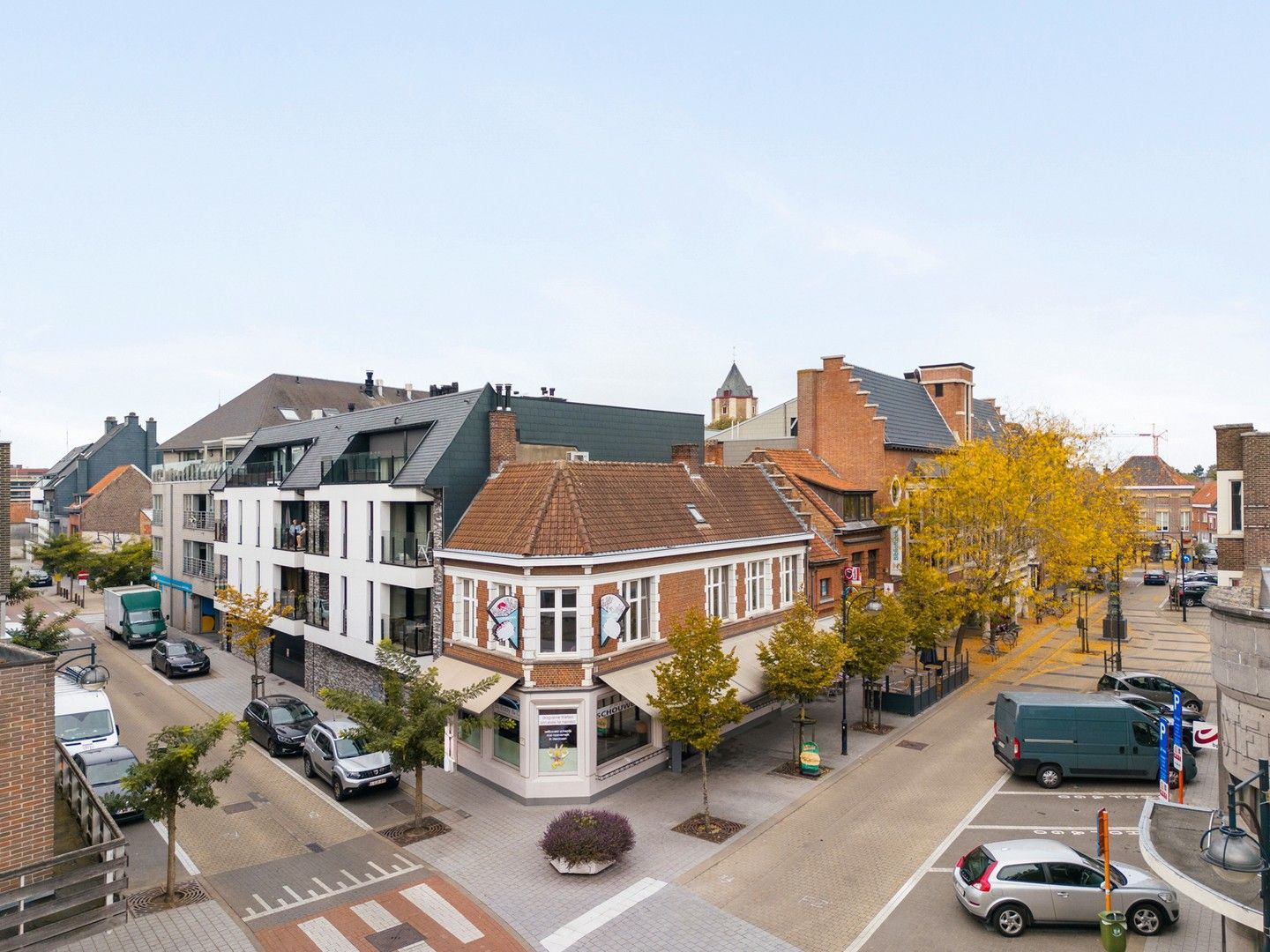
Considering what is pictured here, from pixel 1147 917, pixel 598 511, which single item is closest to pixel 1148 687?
pixel 1147 917

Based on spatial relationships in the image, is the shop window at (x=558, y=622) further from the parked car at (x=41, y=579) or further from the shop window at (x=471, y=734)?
the parked car at (x=41, y=579)

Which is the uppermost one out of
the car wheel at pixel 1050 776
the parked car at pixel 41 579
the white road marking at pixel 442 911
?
the car wheel at pixel 1050 776

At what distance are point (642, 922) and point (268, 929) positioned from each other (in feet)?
23.0

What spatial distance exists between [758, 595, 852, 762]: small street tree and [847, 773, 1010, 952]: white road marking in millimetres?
4863

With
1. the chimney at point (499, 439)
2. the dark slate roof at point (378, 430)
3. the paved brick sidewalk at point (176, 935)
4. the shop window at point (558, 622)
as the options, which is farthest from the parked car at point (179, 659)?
the shop window at point (558, 622)

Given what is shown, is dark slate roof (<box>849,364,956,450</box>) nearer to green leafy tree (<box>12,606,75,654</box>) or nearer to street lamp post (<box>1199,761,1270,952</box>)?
street lamp post (<box>1199,761,1270,952</box>)

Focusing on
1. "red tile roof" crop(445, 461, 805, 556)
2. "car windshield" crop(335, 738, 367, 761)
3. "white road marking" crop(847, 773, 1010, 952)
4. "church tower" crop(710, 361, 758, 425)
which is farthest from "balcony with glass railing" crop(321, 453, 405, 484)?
"church tower" crop(710, 361, 758, 425)

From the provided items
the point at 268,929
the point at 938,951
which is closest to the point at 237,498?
the point at 268,929

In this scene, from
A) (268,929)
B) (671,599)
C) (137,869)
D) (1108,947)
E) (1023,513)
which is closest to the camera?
(1108,947)

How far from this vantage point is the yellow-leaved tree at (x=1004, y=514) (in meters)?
35.6

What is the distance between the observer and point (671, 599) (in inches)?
938

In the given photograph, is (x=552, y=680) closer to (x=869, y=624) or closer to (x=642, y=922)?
(x=642, y=922)

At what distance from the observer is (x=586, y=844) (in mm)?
16281

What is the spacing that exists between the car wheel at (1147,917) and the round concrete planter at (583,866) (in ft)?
32.1
